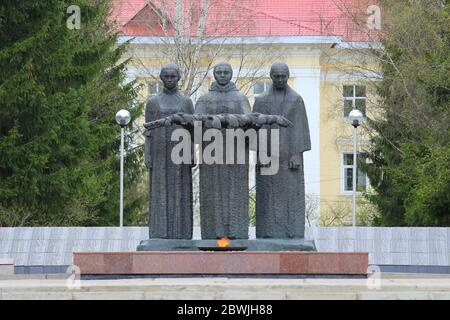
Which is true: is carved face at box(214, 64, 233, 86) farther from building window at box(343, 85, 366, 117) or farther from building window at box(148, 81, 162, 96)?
building window at box(343, 85, 366, 117)

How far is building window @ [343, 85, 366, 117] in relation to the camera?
44.6 m

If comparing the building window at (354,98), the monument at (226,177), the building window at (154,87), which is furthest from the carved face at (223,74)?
the building window at (354,98)

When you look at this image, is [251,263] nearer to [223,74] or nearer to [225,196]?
[225,196]

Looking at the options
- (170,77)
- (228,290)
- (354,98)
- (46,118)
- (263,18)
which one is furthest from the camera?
(263,18)

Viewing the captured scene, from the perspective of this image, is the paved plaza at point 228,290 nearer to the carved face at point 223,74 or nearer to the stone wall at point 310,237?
the carved face at point 223,74

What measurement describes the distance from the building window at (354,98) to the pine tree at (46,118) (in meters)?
10.6

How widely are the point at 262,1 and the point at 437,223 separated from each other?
16.4 m

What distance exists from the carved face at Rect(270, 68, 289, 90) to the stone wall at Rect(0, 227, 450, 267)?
7957 mm

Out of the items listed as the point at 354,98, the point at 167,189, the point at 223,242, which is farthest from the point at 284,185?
the point at 354,98

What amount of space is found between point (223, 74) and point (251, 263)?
A: 3019mm

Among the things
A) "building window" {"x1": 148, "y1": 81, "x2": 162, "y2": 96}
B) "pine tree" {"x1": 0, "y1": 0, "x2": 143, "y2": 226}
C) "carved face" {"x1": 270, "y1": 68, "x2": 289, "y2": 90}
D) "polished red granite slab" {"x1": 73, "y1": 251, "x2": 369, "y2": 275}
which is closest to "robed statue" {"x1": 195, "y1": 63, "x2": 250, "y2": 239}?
"carved face" {"x1": 270, "y1": 68, "x2": 289, "y2": 90}

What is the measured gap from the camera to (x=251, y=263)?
2064cm

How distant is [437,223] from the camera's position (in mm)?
34656
